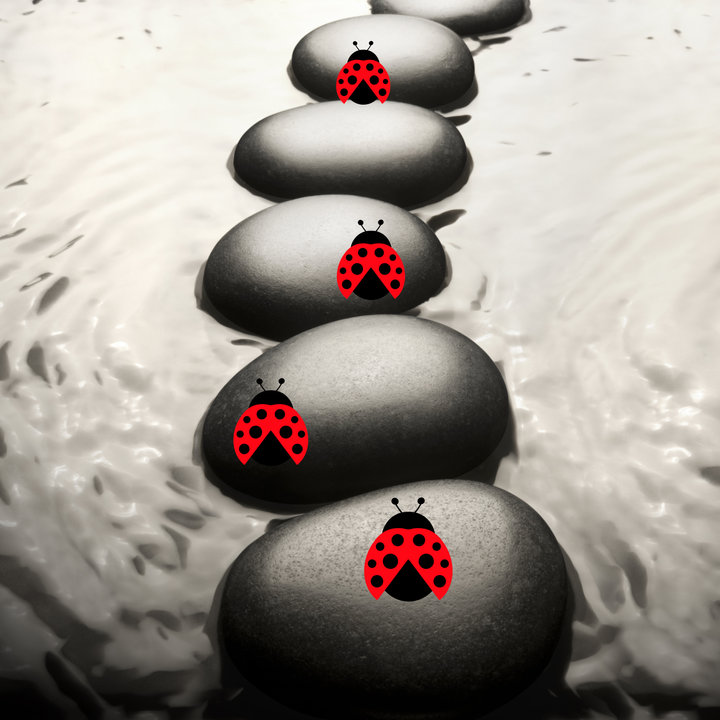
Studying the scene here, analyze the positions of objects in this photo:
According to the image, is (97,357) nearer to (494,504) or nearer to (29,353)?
(29,353)

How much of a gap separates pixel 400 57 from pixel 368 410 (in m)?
0.85

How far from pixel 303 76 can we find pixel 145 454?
882 millimetres

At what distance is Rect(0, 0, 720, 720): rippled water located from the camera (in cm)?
66

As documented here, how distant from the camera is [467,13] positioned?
60.6 inches

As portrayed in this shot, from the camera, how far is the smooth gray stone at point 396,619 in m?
0.55

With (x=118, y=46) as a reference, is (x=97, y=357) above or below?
below

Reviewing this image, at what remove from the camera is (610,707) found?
0.61 m

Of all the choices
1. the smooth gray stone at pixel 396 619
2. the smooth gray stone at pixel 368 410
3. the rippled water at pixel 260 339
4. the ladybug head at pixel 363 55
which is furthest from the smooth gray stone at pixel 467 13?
the smooth gray stone at pixel 396 619

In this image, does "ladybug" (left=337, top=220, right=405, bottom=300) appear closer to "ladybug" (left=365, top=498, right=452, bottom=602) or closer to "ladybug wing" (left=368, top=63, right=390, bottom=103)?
"ladybug" (left=365, top=498, right=452, bottom=602)

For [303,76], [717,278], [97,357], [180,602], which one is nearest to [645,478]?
[717,278]

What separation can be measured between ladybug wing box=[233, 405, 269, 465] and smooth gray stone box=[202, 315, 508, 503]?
0.03ft

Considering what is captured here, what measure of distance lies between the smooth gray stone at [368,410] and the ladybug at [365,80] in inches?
25.1

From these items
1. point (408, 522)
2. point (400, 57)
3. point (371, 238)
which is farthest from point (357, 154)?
point (408, 522)

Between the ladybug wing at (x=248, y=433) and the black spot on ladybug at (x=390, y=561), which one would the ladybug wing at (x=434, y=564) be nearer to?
the black spot on ladybug at (x=390, y=561)
